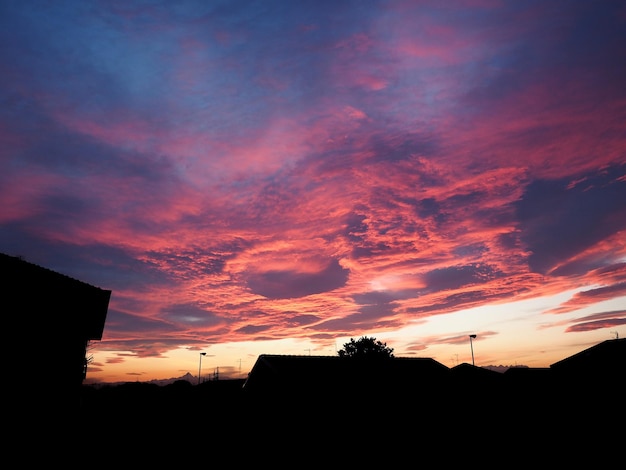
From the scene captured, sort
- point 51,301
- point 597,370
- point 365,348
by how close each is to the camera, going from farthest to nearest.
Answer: point 365,348
point 597,370
point 51,301

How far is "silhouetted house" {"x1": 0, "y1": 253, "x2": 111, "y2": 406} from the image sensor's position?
21.1 m

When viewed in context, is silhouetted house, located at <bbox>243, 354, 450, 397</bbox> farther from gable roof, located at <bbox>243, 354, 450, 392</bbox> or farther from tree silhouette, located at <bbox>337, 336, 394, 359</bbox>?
tree silhouette, located at <bbox>337, 336, 394, 359</bbox>

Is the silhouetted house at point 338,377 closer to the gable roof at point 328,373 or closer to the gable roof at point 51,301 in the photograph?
the gable roof at point 328,373

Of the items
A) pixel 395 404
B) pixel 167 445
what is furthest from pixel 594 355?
pixel 167 445

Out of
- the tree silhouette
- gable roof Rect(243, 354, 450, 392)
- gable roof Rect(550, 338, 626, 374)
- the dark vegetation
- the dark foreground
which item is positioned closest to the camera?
the dark foreground

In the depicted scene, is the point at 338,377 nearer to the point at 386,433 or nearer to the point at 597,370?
the point at 386,433

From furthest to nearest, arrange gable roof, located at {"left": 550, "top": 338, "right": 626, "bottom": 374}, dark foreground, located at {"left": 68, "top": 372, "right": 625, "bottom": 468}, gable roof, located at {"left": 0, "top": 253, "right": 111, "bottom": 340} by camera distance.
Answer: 1. gable roof, located at {"left": 550, "top": 338, "right": 626, "bottom": 374}
2. dark foreground, located at {"left": 68, "top": 372, "right": 625, "bottom": 468}
3. gable roof, located at {"left": 0, "top": 253, "right": 111, "bottom": 340}

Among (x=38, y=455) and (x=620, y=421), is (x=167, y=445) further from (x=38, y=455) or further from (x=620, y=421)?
(x=620, y=421)

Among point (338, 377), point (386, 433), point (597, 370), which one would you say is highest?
point (597, 370)

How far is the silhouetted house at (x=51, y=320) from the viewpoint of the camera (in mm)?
21062

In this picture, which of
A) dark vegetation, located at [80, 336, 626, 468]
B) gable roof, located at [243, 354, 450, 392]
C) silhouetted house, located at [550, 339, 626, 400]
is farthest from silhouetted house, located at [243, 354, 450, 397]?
silhouetted house, located at [550, 339, 626, 400]

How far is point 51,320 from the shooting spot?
22922 mm

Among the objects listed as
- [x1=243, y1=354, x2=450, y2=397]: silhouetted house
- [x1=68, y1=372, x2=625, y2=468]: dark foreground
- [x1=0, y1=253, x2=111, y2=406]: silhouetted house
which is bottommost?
[x1=68, y1=372, x2=625, y2=468]: dark foreground

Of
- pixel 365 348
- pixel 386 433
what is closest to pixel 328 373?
pixel 386 433
